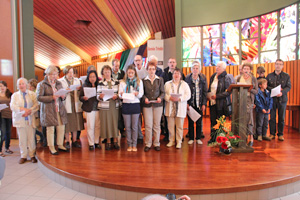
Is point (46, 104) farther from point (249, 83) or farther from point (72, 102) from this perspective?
point (249, 83)

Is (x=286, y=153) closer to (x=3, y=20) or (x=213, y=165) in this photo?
(x=213, y=165)

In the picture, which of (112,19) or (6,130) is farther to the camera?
(112,19)

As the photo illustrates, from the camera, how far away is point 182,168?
2770 millimetres

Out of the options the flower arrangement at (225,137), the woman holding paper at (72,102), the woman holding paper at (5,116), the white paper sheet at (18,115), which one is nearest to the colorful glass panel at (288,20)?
the flower arrangement at (225,137)

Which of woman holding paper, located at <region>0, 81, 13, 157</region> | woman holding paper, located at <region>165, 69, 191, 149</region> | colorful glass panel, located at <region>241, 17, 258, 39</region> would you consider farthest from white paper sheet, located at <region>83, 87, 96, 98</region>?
colorful glass panel, located at <region>241, 17, 258, 39</region>

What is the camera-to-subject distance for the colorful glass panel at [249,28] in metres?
7.07

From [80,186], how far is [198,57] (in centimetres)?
652

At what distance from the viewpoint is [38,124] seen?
12.3ft

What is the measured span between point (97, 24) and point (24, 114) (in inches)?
255

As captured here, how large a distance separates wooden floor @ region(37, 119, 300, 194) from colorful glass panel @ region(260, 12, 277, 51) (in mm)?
3961

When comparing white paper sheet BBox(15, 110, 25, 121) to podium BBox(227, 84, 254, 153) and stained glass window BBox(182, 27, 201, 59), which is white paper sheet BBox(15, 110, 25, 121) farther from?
stained glass window BBox(182, 27, 201, 59)

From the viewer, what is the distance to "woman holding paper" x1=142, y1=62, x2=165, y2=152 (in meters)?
3.52

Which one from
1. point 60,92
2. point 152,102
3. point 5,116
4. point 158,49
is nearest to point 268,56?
point 158,49

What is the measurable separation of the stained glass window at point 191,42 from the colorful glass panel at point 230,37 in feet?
2.90
